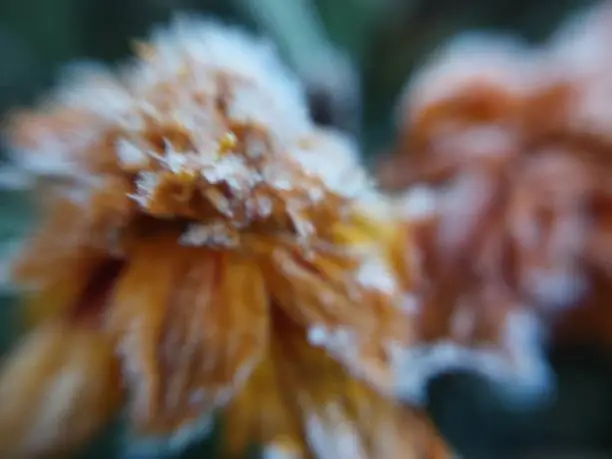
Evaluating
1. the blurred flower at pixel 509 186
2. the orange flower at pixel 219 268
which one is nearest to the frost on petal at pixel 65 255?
the orange flower at pixel 219 268

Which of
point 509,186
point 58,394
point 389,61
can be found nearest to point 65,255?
point 58,394

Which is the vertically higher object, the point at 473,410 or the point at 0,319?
the point at 0,319

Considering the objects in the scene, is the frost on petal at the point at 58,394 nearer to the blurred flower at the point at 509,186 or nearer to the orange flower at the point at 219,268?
the orange flower at the point at 219,268

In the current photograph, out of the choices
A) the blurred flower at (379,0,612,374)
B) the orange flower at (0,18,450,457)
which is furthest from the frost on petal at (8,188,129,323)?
the blurred flower at (379,0,612,374)

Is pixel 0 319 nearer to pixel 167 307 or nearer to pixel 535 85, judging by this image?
pixel 167 307

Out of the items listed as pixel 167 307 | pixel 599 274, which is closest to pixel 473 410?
pixel 599 274
